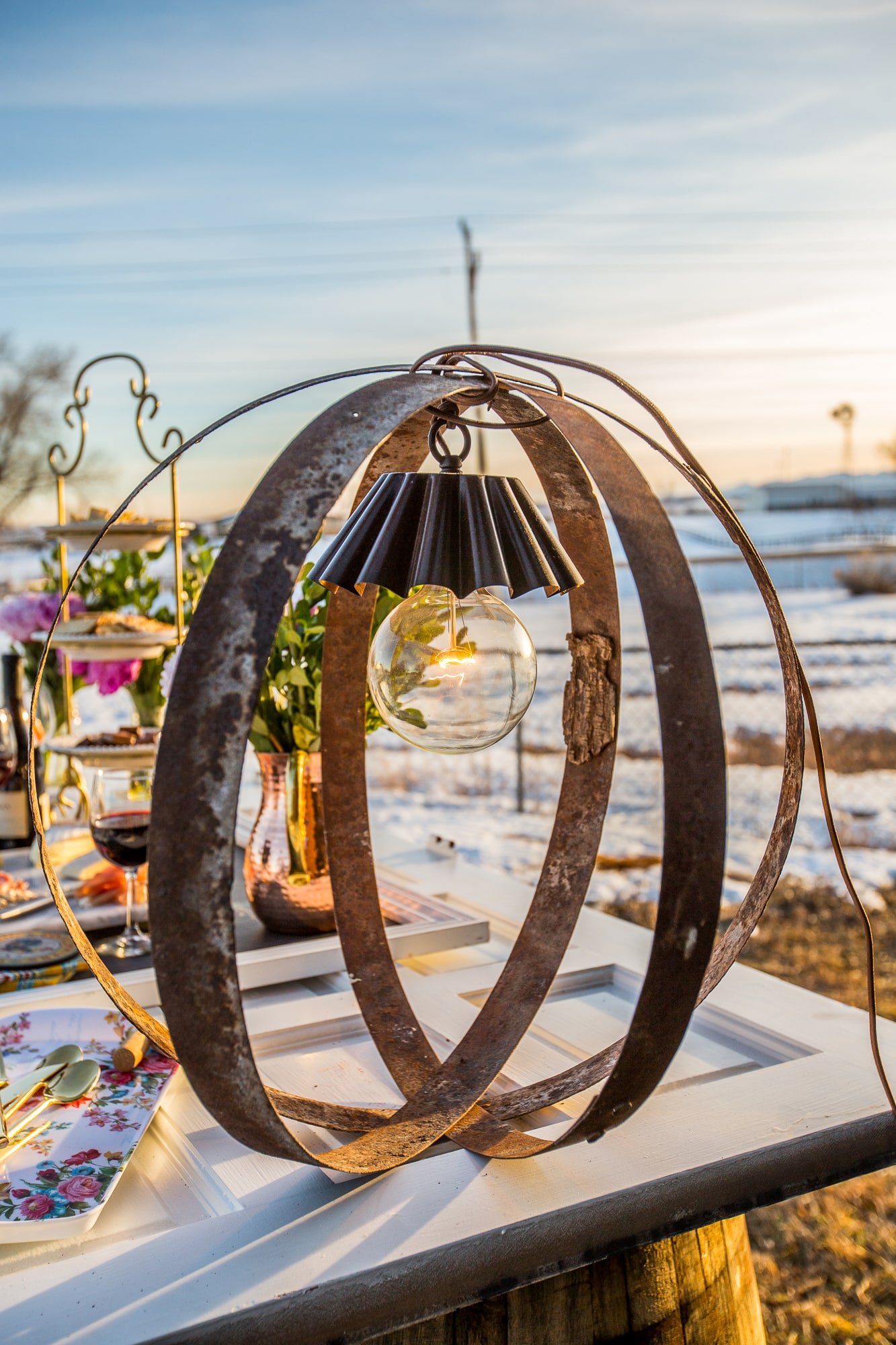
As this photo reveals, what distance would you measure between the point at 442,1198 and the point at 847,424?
1879cm

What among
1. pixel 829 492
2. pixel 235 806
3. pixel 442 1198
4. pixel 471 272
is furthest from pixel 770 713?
pixel 829 492

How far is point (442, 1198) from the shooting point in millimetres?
760

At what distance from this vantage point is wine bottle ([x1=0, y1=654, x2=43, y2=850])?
6.21ft

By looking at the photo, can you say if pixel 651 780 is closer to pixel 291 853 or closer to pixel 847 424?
pixel 291 853

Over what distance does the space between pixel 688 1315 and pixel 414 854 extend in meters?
1.04

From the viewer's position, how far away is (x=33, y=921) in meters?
1.45

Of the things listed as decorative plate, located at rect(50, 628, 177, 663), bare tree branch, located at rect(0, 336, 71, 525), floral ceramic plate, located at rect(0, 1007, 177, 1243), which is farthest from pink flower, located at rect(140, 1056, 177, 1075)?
bare tree branch, located at rect(0, 336, 71, 525)

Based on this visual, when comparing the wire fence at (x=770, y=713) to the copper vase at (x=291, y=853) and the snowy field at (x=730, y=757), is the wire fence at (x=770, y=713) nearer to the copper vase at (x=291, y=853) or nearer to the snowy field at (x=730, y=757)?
the snowy field at (x=730, y=757)

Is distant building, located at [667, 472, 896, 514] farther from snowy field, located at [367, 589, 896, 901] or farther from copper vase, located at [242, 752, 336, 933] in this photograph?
copper vase, located at [242, 752, 336, 933]

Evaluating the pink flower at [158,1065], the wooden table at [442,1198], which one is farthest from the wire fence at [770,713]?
the pink flower at [158,1065]

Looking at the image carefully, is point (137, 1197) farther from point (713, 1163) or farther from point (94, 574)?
point (94, 574)

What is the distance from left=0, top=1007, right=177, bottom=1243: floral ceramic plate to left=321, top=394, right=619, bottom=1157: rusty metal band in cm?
22

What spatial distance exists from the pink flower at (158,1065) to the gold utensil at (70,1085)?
2.1 inches

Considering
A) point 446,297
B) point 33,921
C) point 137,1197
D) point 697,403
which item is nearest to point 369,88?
point 446,297
